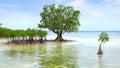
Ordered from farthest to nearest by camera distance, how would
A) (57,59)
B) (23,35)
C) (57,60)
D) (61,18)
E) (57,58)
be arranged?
(61,18)
(23,35)
(57,58)
(57,59)
(57,60)

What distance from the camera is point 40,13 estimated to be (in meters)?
65.7

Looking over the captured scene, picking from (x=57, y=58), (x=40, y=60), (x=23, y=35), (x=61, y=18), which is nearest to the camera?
(x=40, y=60)

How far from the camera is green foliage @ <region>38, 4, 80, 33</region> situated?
63.9 meters

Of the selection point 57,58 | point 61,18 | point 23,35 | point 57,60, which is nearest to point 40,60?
point 57,60

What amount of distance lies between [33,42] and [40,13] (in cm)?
1469

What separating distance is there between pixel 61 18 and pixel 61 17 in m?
0.36

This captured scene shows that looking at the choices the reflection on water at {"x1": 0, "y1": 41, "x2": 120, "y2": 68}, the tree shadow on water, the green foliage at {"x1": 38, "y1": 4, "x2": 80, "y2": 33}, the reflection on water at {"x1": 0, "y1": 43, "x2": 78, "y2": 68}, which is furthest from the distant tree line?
the tree shadow on water

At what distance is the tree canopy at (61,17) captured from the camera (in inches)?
2525

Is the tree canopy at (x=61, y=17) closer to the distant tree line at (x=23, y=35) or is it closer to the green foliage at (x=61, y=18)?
the green foliage at (x=61, y=18)

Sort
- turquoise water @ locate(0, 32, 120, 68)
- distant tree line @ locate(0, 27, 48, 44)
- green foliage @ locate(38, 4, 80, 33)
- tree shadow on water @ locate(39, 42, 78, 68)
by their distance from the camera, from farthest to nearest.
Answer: green foliage @ locate(38, 4, 80, 33)
distant tree line @ locate(0, 27, 48, 44)
turquoise water @ locate(0, 32, 120, 68)
tree shadow on water @ locate(39, 42, 78, 68)

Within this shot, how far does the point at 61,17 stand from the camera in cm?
6444

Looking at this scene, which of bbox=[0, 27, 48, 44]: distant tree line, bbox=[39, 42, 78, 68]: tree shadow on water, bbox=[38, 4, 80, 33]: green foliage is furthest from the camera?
bbox=[38, 4, 80, 33]: green foliage

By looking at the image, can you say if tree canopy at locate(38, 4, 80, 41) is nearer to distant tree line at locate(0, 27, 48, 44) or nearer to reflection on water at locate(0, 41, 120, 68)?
distant tree line at locate(0, 27, 48, 44)

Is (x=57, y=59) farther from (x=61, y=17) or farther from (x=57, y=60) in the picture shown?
(x=61, y=17)
